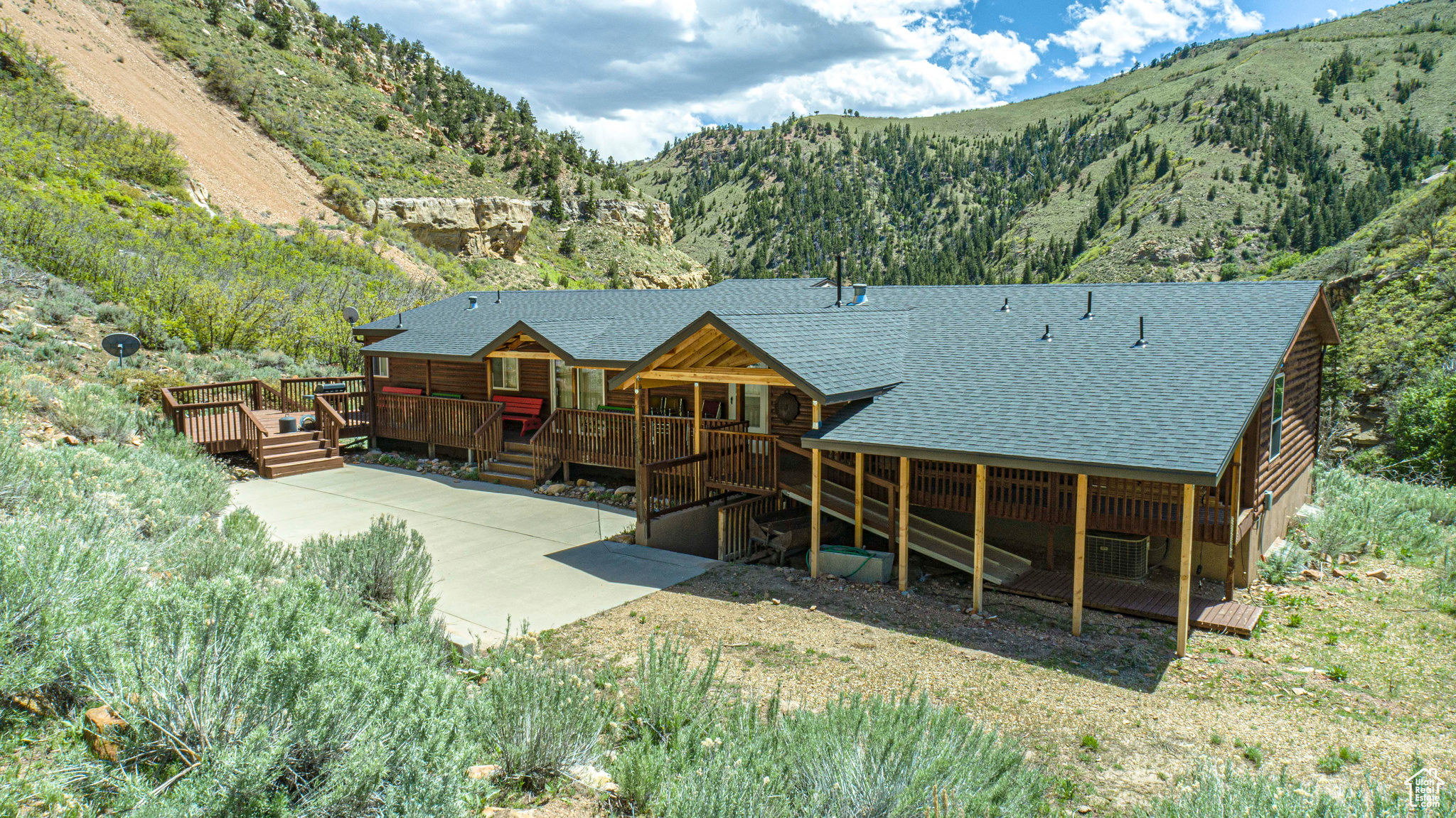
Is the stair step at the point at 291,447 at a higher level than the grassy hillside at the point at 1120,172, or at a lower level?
lower

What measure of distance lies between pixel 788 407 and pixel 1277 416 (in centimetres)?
734

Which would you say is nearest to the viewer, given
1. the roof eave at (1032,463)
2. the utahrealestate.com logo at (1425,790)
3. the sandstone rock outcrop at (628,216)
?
the utahrealestate.com logo at (1425,790)

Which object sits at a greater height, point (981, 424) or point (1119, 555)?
point (981, 424)

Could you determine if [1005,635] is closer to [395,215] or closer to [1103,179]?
[395,215]

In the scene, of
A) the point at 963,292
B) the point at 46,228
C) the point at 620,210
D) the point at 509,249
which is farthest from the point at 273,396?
the point at 620,210

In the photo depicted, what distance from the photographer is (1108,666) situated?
7.93 m

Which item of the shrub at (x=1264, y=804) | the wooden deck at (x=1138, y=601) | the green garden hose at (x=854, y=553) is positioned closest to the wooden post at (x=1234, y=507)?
the wooden deck at (x=1138, y=601)

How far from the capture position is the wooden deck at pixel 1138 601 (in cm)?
898

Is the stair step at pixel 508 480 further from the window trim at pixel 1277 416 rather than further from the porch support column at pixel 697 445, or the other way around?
the window trim at pixel 1277 416

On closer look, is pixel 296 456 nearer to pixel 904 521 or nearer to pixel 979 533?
pixel 904 521

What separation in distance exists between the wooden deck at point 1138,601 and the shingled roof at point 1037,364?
80.9 inches

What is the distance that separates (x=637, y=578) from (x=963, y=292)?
30.0 ft

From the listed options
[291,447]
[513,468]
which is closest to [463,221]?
[291,447]

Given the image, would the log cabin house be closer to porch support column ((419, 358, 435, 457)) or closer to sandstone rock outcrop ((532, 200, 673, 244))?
porch support column ((419, 358, 435, 457))
